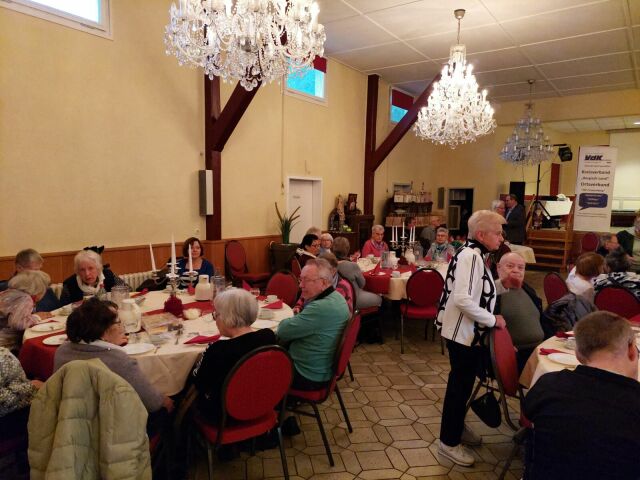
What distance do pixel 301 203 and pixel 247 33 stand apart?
4860mm

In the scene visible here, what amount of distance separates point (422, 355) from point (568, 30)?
516 cm

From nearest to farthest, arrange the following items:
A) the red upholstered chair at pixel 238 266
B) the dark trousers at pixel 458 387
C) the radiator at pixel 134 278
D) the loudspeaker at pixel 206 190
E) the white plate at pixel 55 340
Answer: the white plate at pixel 55 340, the dark trousers at pixel 458 387, the radiator at pixel 134 278, the loudspeaker at pixel 206 190, the red upholstered chair at pixel 238 266

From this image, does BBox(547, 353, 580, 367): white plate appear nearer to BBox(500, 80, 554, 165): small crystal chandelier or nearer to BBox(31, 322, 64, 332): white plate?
BBox(31, 322, 64, 332): white plate

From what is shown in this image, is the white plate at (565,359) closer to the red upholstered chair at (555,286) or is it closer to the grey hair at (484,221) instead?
the grey hair at (484,221)

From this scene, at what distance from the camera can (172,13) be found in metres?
3.28

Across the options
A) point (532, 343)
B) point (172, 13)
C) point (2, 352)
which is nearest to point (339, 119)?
point (172, 13)

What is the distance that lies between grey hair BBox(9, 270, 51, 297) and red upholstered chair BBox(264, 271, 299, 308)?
6.22ft

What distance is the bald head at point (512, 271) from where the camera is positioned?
299 centimetres

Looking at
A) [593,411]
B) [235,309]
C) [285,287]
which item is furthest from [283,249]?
[593,411]

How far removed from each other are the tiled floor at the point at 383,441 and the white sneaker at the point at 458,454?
1.4 inches

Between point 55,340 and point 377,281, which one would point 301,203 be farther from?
point 55,340

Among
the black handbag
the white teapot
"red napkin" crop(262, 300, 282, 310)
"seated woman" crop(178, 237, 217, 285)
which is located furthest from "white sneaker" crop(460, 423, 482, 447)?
"seated woman" crop(178, 237, 217, 285)

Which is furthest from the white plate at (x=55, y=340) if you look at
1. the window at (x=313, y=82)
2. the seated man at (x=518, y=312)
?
the window at (x=313, y=82)

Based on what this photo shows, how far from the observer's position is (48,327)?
2787 millimetres
